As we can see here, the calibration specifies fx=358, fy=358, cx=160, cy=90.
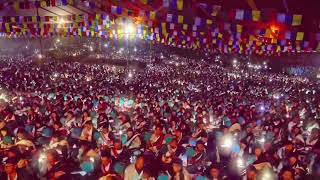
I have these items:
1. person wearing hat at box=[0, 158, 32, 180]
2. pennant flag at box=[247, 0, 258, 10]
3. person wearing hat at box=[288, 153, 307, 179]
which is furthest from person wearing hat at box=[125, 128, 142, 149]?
pennant flag at box=[247, 0, 258, 10]

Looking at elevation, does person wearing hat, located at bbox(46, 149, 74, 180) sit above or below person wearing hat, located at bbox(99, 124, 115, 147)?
above

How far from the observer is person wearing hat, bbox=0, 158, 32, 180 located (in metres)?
6.07

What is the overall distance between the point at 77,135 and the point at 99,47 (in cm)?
4020

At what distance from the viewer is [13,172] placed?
614 cm

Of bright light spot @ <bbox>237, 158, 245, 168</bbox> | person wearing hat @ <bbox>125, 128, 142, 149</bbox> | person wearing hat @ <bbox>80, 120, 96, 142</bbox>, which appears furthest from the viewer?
person wearing hat @ <bbox>80, 120, 96, 142</bbox>

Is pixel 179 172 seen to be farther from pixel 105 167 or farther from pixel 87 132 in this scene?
pixel 87 132

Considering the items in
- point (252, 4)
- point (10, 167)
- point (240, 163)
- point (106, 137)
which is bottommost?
point (240, 163)

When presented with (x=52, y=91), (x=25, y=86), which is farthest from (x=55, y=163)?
(x=25, y=86)

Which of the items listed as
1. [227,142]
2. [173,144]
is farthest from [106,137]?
[227,142]

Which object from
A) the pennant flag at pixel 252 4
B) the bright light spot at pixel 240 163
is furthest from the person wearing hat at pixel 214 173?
the pennant flag at pixel 252 4

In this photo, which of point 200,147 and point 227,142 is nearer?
point 200,147

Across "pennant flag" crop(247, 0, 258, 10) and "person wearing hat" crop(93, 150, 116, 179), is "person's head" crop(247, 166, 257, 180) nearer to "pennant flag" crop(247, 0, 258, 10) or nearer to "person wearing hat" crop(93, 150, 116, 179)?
"person wearing hat" crop(93, 150, 116, 179)

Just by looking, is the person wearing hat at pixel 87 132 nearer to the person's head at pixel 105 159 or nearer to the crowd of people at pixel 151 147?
the crowd of people at pixel 151 147

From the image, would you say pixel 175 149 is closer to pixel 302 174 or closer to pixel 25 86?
pixel 302 174
